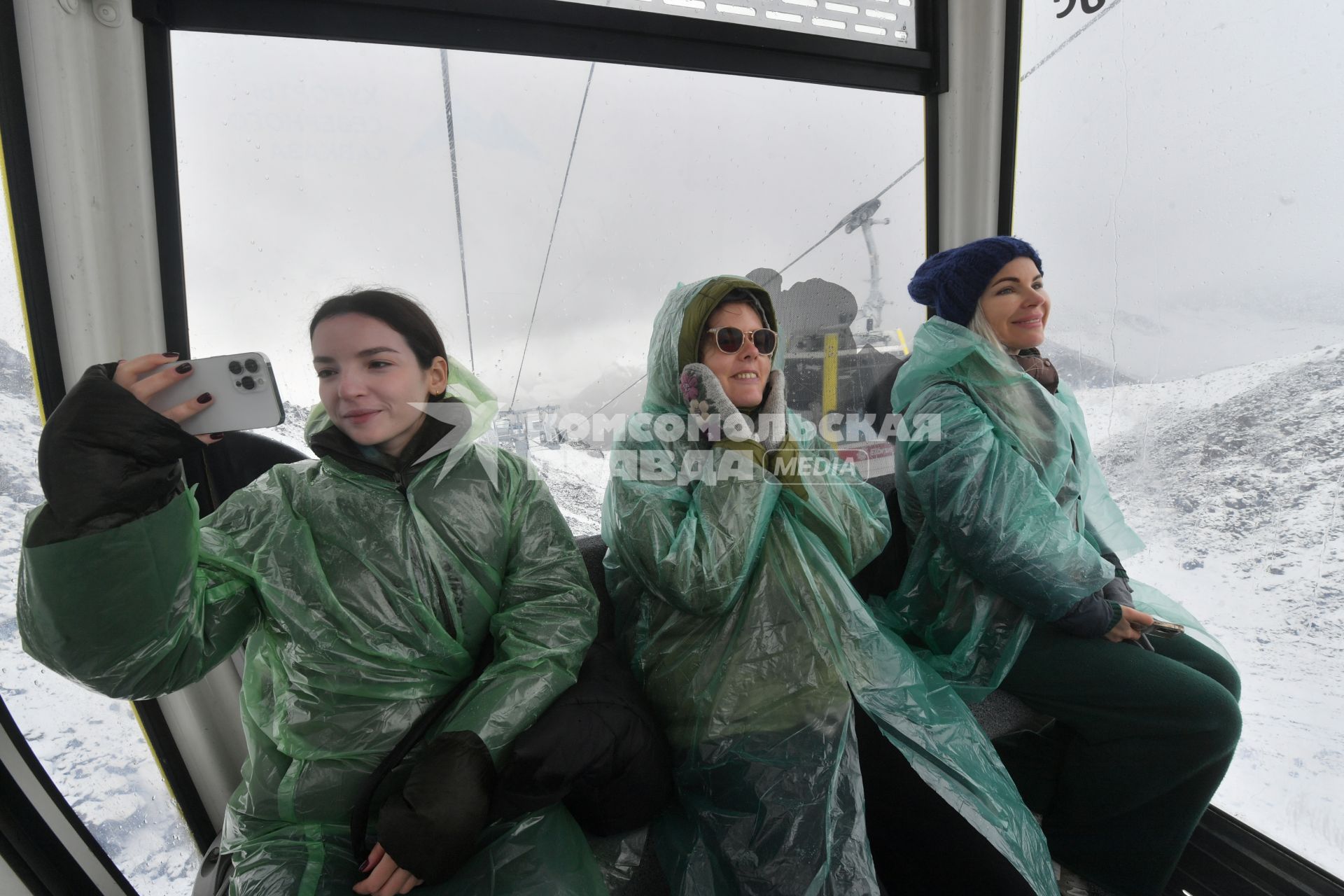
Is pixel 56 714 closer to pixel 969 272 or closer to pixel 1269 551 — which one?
pixel 969 272

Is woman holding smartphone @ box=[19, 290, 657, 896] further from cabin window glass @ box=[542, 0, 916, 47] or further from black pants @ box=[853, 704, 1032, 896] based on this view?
cabin window glass @ box=[542, 0, 916, 47]

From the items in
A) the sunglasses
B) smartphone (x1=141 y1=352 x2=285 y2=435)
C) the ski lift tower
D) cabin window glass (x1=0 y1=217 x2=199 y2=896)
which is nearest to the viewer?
smartphone (x1=141 y1=352 x2=285 y2=435)

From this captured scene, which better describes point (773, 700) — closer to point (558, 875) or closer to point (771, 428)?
point (558, 875)

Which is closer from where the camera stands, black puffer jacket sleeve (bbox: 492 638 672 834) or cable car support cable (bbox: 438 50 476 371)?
black puffer jacket sleeve (bbox: 492 638 672 834)

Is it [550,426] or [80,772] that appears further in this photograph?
[550,426]

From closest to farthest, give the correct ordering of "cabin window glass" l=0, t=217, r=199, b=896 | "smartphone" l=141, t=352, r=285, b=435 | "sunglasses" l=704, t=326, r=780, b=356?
"smartphone" l=141, t=352, r=285, b=435 → "cabin window glass" l=0, t=217, r=199, b=896 → "sunglasses" l=704, t=326, r=780, b=356

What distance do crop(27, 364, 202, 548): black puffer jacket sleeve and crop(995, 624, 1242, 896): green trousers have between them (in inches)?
67.1

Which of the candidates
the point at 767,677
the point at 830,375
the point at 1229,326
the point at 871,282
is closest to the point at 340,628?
the point at 767,677

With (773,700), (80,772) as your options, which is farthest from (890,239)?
(80,772)

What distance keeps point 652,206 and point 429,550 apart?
50.3 inches

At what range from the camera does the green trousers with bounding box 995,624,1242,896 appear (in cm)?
124

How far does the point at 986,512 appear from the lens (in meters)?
1.31

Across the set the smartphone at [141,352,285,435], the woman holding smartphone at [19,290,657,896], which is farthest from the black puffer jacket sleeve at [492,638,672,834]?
the smartphone at [141,352,285,435]

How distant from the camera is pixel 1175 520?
1.69m
